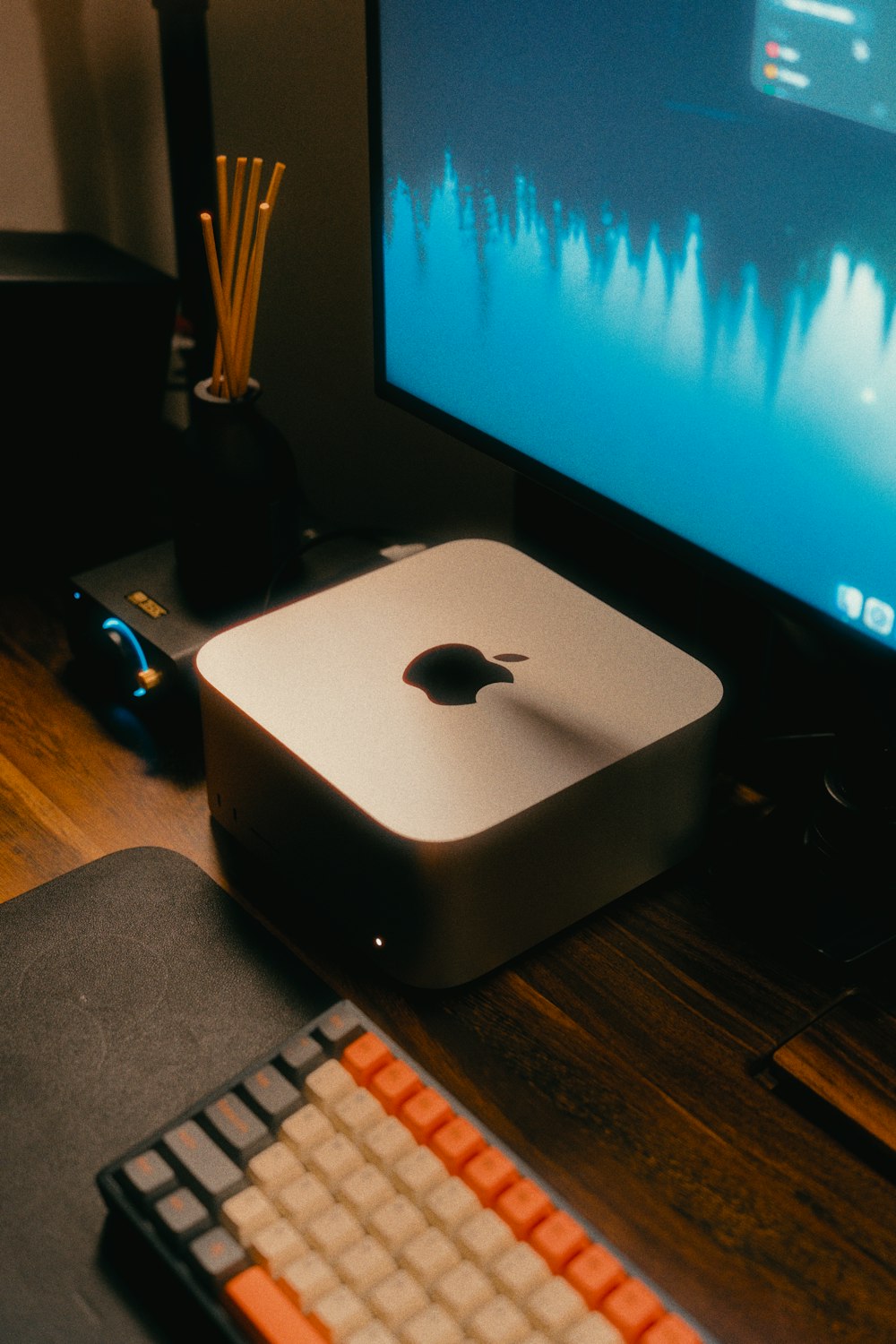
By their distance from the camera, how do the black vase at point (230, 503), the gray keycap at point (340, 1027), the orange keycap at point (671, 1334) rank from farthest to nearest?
the black vase at point (230, 503), the gray keycap at point (340, 1027), the orange keycap at point (671, 1334)

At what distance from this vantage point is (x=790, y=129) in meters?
0.57

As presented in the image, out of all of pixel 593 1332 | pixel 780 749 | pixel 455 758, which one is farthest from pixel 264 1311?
pixel 780 749

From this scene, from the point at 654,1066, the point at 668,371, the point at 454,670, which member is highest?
the point at 668,371

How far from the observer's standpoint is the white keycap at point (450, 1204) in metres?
0.52

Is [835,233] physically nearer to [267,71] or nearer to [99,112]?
[267,71]

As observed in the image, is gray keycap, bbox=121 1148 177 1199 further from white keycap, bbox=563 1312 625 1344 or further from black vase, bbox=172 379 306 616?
black vase, bbox=172 379 306 616

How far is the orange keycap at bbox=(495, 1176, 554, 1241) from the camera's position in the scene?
1.71 ft

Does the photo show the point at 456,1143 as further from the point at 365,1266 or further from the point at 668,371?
the point at 668,371

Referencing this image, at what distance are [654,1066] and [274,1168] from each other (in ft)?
0.63

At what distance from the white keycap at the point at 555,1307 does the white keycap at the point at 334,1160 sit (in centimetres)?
9

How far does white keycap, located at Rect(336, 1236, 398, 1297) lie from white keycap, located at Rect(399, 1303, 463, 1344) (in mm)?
21

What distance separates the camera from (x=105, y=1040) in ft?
2.09

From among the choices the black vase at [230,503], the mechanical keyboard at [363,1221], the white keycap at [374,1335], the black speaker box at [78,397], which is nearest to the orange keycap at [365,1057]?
the mechanical keyboard at [363,1221]

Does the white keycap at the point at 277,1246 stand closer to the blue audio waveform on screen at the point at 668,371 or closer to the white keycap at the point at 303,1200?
the white keycap at the point at 303,1200
